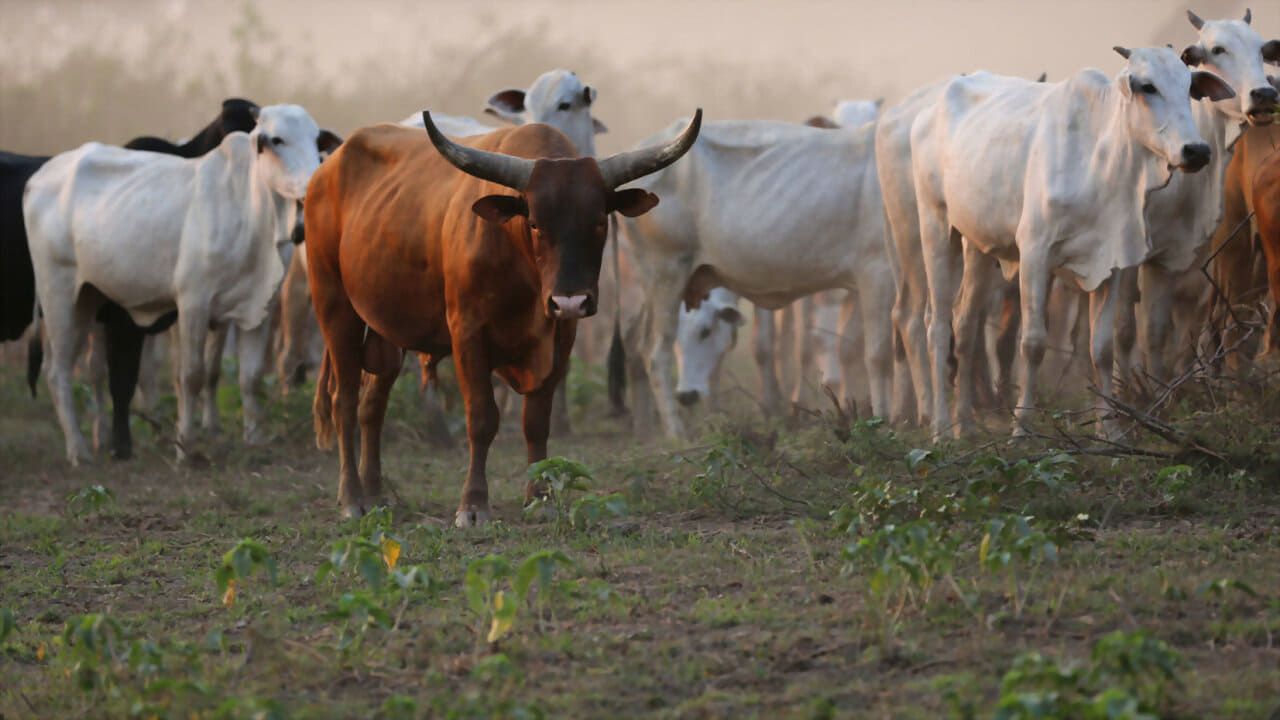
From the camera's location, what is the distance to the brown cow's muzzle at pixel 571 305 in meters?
5.87

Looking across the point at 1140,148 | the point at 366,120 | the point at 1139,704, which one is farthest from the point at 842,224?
the point at 366,120

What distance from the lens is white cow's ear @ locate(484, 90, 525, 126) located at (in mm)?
11602

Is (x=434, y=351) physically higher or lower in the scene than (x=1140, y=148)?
lower

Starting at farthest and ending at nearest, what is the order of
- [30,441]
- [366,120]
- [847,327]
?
[366,120] < [847,327] < [30,441]

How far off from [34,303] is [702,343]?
15.9 ft

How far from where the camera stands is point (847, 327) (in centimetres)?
1257

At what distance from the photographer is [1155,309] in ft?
29.0

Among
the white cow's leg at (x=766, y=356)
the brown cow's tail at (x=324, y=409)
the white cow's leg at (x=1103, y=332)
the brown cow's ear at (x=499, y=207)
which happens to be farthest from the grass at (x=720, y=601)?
the white cow's leg at (x=766, y=356)

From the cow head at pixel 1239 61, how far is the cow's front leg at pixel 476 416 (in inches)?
156

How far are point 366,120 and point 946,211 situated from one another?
731 inches

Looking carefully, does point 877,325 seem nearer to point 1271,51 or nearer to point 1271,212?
point 1271,51

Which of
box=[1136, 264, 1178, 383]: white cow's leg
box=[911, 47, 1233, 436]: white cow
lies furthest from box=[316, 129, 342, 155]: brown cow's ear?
box=[1136, 264, 1178, 383]: white cow's leg

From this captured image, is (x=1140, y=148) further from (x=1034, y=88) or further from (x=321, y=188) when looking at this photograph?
(x=321, y=188)

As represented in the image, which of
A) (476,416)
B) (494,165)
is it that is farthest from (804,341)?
(494,165)
